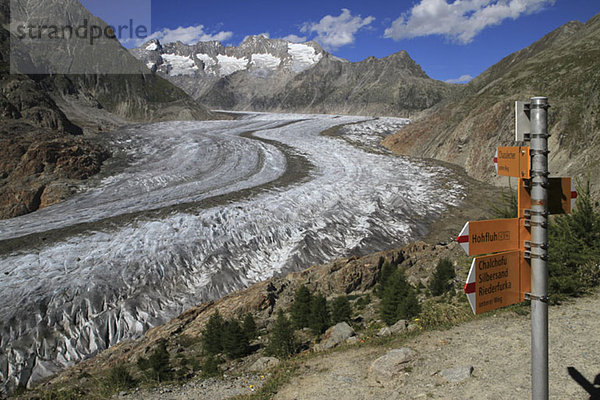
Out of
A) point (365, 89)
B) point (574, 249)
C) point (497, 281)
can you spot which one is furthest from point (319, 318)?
point (365, 89)

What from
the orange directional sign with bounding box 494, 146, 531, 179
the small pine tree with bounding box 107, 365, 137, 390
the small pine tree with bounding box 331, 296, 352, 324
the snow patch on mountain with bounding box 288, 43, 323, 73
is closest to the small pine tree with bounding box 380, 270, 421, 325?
the small pine tree with bounding box 331, 296, 352, 324

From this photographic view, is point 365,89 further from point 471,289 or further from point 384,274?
point 471,289

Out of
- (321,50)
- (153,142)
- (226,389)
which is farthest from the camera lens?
(321,50)

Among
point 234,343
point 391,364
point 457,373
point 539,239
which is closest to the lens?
point 539,239

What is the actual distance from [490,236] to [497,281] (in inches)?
15.4

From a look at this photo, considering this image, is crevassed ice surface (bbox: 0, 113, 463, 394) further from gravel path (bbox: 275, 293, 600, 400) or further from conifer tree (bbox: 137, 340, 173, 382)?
gravel path (bbox: 275, 293, 600, 400)

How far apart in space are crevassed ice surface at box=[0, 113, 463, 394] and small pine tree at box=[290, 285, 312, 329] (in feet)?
17.7

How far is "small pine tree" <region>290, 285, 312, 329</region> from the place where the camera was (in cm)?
1164

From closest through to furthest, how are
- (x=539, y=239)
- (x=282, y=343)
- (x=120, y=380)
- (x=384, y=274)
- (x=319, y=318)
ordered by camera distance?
(x=539, y=239) → (x=120, y=380) → (x=282, y=343) → (x=319, y=318) → (x=384, y=274)

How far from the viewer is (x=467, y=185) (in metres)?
29.3

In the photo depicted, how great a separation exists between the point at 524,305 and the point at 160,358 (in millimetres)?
7805

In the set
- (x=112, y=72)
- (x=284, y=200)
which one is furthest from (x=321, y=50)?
(x=284, y=200)

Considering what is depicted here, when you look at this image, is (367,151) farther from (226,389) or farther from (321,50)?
(321,50)

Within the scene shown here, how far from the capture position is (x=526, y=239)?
12.2ft
